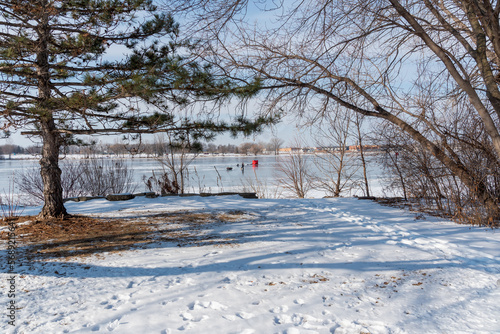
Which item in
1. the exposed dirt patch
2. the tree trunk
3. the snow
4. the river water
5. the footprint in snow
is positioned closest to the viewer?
the snow

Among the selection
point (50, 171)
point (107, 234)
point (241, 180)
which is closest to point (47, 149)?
point (50, 171)

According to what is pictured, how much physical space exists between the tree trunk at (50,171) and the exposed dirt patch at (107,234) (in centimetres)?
26

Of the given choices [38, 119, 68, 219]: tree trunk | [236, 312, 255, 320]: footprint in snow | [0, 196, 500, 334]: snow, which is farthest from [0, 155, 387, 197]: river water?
[236, 312, 255, 320]: footprint in snow

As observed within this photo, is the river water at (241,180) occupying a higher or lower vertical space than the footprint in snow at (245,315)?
higher

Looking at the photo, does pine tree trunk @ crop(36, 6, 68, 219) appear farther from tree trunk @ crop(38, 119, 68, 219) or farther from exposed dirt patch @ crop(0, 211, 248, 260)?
exposed dirt patch @ crop(0, 211, 248, 260)

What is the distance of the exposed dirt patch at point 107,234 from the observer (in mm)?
4523

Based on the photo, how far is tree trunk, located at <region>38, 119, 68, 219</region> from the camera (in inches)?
238

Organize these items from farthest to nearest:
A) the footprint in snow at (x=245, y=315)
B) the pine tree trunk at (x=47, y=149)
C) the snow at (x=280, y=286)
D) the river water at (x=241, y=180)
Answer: the river water at (x=241, y=180) → the pine tree trunk at (x=47, y=149) → the footprint in snow at (x=245, y=315) → the snow at (x=280, y=286)

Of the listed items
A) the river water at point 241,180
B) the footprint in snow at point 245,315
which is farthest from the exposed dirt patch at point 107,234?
the river water at point 241,180

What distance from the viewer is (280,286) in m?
3.28

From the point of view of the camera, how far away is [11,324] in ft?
8.05

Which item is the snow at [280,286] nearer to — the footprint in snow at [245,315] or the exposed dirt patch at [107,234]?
the footprint in snow at [245,315]

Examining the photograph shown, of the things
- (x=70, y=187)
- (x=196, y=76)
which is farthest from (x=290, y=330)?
(x=70, y=187)

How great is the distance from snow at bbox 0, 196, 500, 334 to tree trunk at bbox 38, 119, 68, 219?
2700 millimetres
